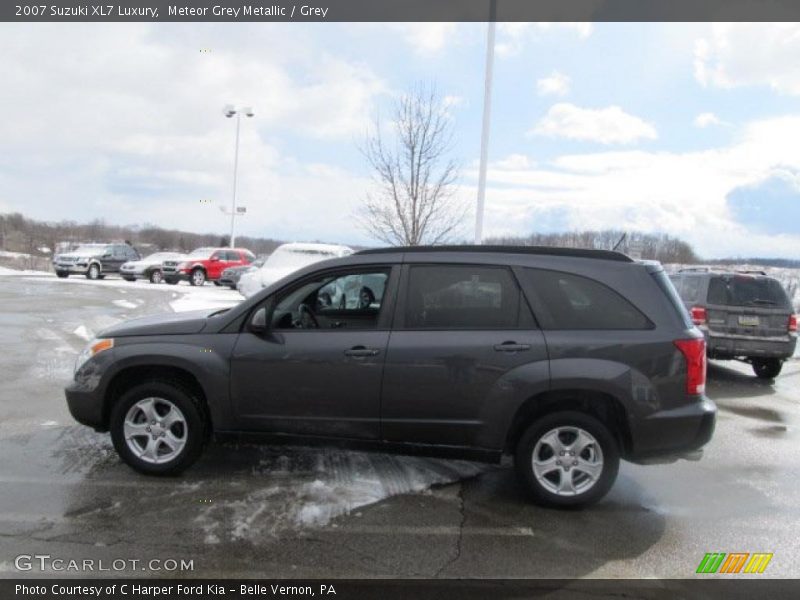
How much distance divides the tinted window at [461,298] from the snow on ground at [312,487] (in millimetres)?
1265

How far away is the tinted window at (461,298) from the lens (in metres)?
4.14

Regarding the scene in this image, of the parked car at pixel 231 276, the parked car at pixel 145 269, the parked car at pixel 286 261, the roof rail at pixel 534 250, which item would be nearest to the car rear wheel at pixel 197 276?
the parked car at pixel 145 269

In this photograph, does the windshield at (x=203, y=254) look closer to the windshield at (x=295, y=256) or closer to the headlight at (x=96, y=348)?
the windshield at (x=295, y=256)

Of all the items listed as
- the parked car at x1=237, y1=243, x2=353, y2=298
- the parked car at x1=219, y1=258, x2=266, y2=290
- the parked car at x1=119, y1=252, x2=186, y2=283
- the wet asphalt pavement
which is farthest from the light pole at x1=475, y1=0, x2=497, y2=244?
the parked car at x1=119, y1=252, x2=186, y2=283

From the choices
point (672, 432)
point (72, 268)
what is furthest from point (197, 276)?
point (672, 432)

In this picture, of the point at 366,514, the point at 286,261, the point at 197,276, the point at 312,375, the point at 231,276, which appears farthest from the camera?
the point at 197,276

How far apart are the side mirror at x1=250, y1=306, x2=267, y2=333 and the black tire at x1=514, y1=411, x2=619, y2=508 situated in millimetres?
2014

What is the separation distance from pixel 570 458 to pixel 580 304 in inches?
42.4

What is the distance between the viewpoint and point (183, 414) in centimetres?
437

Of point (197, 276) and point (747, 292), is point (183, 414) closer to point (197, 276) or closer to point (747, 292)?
point (747, 292)

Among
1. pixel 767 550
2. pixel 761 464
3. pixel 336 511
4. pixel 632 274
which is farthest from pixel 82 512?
pixel 761 464

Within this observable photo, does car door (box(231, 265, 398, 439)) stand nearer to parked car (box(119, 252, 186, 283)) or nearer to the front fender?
the front fender

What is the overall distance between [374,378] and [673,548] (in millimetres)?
2189

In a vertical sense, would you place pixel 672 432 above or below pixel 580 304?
below
